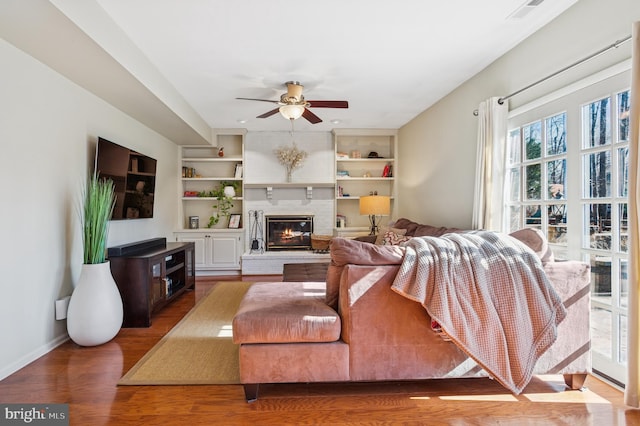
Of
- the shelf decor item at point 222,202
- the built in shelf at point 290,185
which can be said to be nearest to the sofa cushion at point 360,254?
the built in shelf at point 290,185

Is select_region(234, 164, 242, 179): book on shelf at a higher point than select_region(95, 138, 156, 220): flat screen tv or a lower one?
higher

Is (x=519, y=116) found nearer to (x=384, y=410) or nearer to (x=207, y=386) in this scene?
(x=384, y=410)

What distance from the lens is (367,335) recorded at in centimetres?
202

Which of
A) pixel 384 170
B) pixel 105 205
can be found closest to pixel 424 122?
pixel 384 170

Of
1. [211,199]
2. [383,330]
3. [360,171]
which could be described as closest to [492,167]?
[383,330]

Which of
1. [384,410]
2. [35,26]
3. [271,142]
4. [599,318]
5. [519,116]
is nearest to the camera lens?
[384,410]

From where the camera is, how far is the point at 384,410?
193cm

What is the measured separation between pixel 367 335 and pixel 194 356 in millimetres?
1372

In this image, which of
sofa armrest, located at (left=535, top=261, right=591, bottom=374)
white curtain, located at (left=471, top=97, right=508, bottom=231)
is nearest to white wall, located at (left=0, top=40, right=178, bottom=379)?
sofa armrest, located at (left=535, top=261, right=591, bottom=374)

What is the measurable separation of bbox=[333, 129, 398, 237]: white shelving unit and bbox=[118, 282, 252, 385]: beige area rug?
10.9ft

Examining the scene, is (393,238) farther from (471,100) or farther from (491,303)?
(491,303)

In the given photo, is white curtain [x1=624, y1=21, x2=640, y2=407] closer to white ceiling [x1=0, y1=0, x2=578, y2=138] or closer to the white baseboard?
white ceiling [x1=0, y1=0, x2=578, y2=138]

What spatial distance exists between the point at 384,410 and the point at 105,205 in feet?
8.88
